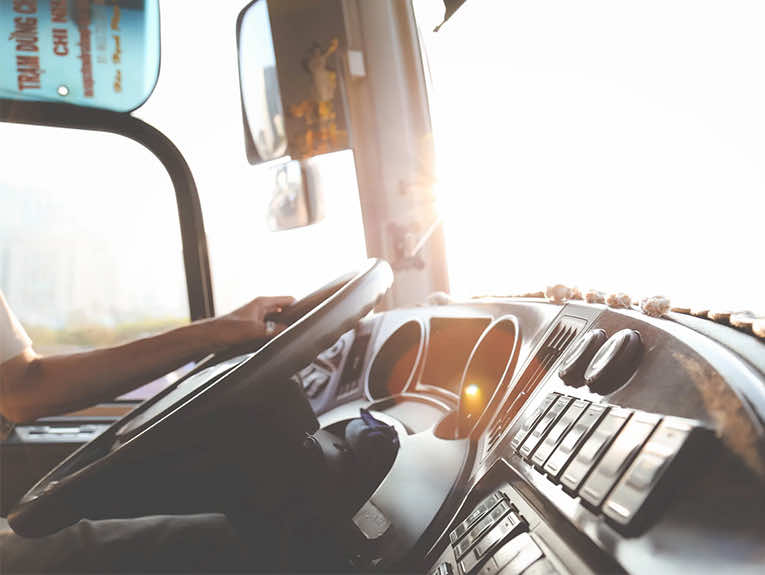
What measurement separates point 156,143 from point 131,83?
0.83 ft

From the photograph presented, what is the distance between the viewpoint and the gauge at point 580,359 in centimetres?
61

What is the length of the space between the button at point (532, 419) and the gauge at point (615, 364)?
65mm

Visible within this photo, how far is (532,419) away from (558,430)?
0.09 m

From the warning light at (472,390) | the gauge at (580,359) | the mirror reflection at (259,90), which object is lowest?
the warning light at (472,390)

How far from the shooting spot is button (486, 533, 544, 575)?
18.7 inches

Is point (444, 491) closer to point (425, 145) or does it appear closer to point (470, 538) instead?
point (470, 538)

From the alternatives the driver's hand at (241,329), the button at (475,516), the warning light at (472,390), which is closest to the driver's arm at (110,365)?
the driver's hand at (241,329)

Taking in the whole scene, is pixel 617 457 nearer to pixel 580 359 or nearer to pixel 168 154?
pixel 580 359

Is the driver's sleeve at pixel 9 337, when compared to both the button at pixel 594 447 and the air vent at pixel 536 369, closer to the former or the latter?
the air vent at pixel 536 369

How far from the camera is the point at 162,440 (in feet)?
2.12

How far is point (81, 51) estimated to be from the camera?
6.89ft

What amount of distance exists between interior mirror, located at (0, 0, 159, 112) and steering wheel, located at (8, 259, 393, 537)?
5.88 ft

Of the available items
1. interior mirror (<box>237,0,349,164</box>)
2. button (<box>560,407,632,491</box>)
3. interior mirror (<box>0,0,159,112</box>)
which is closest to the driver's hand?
button (<box>560,407,632,491</box>)

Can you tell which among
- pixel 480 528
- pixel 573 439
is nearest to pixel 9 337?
pixel 480 528
